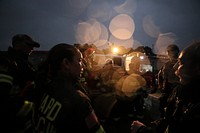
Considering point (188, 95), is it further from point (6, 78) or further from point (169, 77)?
point (169, 77)

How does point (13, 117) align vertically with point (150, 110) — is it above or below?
above

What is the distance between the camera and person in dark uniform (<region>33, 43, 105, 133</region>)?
1.67 meters

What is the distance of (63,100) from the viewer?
1.71 m

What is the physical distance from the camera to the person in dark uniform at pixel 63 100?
1665 mm

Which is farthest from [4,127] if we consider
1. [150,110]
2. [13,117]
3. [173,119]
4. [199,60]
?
[150,110]

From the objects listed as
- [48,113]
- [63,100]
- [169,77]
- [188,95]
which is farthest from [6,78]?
[169,77]

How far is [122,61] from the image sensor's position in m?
14.5

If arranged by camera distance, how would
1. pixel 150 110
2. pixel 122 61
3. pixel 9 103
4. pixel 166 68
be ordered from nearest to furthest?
pixel 9 103 → pixel 166 68 → pixel 150 110 → pixel 122 61

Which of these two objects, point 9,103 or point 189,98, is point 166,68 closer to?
point 189,98

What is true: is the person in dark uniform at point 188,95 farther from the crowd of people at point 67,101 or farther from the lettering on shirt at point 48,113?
the lettering on shirt at point 48,113

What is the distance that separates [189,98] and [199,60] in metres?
0.38

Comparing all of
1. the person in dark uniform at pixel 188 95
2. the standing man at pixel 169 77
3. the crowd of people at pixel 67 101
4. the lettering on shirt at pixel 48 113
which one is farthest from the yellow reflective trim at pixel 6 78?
the standing man at pixel 169 77

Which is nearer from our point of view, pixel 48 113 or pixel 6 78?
pixel 48 113

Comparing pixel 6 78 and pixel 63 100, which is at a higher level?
pixel 6 78
